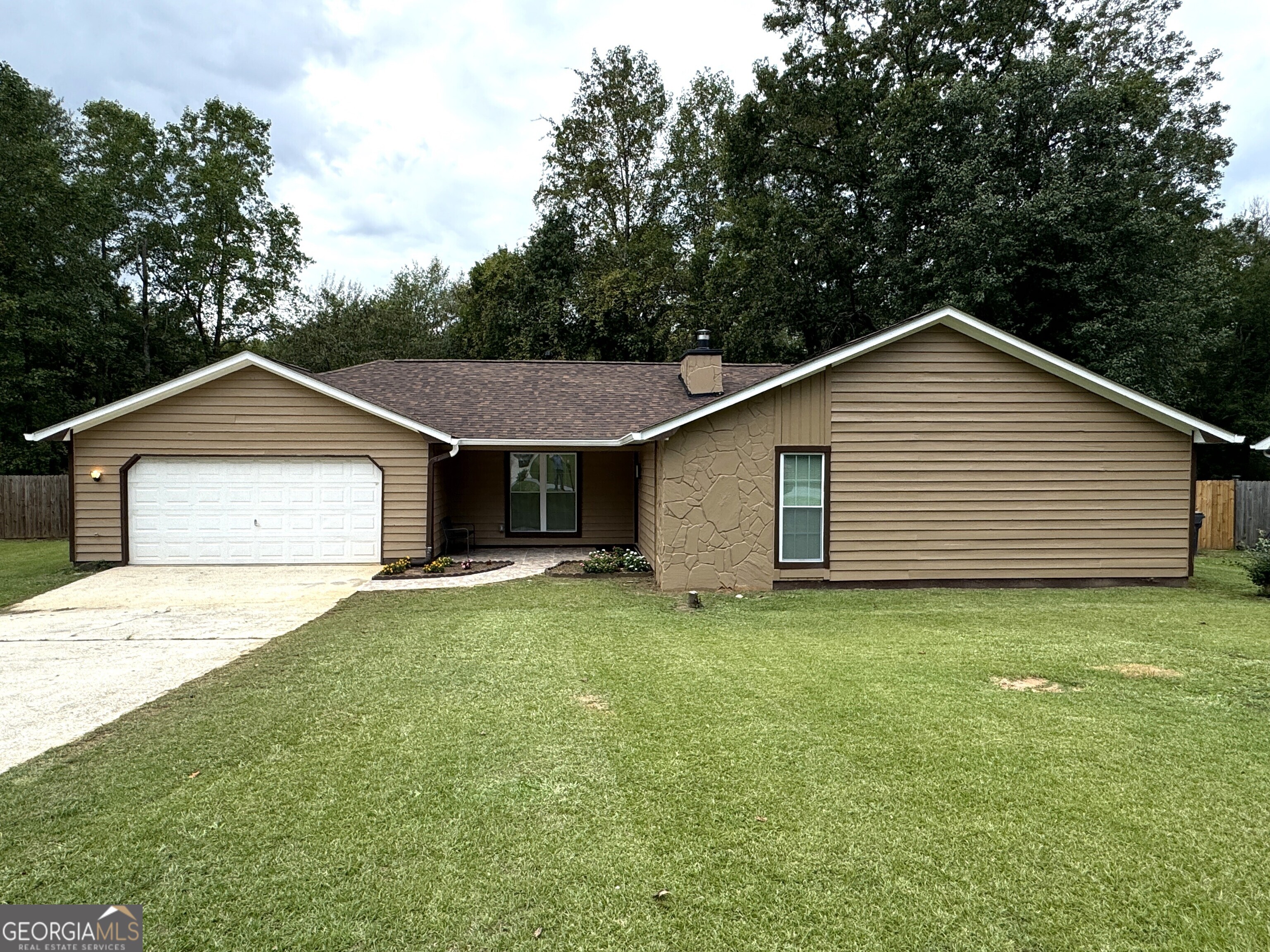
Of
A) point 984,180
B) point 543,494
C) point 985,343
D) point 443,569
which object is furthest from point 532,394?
point 984,180

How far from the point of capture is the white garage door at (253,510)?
12.4 m

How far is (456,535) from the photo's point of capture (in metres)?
14.5

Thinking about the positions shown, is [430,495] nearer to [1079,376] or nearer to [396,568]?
[396,568]

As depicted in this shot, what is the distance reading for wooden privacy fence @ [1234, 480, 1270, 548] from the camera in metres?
15.9

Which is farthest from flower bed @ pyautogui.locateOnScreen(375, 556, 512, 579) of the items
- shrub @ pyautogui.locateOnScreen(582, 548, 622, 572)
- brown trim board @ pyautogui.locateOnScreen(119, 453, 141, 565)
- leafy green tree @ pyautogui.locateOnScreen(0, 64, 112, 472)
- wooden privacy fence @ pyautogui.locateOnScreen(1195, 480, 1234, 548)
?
leafy green tree @ pyautogui.locateOnScreen(0, 64, 112, 472)

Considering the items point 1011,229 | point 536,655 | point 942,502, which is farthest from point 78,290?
point 1011,229

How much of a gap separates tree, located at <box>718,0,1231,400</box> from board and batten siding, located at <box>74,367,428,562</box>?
14.3m

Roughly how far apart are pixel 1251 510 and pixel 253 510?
21426 mm

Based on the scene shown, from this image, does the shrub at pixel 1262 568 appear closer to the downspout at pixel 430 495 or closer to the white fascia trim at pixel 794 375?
the white fascia trim at pixel 794 375

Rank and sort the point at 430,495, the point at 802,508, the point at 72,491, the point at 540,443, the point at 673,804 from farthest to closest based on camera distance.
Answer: the point at 540,443, the point at 430,495, the point at 72,491, the point at 802,508, the point at 673,804

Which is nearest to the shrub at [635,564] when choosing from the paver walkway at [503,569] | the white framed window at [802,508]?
the paver walkway at [503,569]

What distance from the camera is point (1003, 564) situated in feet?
34.9

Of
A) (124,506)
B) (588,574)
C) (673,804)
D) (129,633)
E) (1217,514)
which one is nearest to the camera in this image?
(673,804)

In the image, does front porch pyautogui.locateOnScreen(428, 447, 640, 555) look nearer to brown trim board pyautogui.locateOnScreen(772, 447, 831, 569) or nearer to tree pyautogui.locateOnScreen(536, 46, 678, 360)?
brown trim board pyautogui.locateOnScreen(772, 447, 831, 569)
